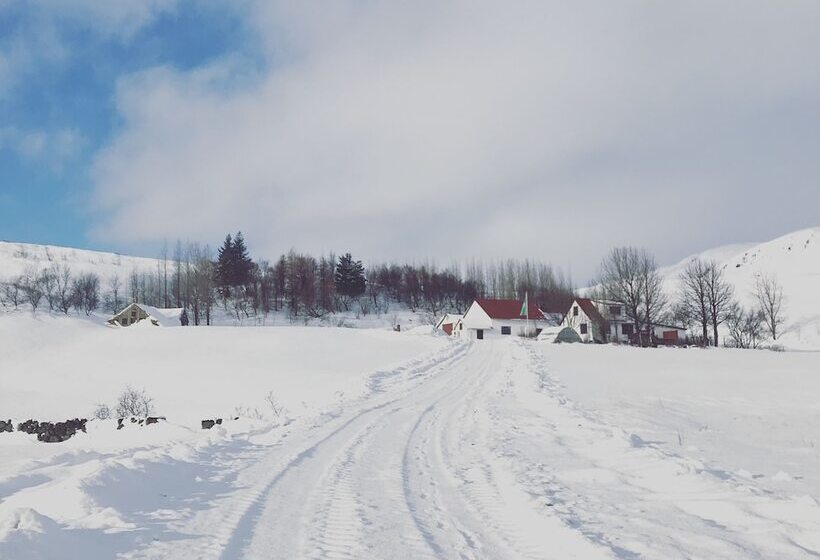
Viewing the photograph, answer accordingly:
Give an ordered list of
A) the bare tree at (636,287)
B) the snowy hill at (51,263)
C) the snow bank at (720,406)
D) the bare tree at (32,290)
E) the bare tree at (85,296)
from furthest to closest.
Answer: the snowy hill at (51,263) < the bare tree at (85,296) < the bare tree at (32,290) < the bare tree at (636,287) < the snow bank at (720,406)

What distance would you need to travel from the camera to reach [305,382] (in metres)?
28.5

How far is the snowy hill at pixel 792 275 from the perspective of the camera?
8550cm

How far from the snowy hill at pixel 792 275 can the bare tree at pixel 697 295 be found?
17.6 metres

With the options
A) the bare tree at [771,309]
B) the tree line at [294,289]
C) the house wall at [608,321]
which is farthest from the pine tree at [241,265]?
the bare tree at [771,309]

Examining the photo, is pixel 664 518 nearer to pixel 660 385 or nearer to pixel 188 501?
pixel 188 501

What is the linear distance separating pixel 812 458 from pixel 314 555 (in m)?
8.76

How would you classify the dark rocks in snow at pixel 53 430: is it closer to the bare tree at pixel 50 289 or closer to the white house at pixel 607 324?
the white house at pixel 607 324

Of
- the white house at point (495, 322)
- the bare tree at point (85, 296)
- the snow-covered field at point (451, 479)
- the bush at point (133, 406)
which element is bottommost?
the bush at point (133, 406)

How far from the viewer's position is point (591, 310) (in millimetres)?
68625

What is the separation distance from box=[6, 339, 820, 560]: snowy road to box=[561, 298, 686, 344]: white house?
185ft

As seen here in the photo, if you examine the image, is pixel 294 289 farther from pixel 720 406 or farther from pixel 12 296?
pixel 720 406

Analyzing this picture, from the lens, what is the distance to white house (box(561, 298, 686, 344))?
65.9 meters

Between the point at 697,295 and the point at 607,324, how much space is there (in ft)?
33.6

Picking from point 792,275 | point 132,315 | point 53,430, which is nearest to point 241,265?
point 132,315
